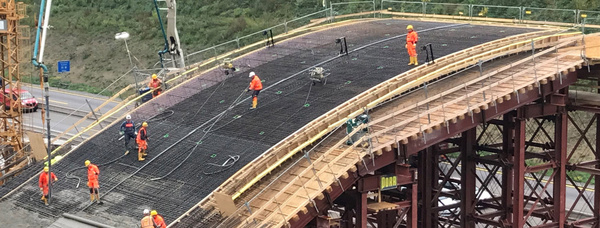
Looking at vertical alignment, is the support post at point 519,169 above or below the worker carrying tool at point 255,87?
below

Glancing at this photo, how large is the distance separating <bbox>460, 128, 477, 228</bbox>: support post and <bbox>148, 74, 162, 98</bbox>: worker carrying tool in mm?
15357

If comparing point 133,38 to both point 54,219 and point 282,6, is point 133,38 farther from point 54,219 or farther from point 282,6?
point 54,219

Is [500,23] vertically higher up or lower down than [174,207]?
higher up

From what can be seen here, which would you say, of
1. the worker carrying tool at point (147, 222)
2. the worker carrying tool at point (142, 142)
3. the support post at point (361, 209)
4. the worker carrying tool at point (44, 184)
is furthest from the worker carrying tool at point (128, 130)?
the support post at point (361, 209)

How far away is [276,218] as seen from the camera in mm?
29250

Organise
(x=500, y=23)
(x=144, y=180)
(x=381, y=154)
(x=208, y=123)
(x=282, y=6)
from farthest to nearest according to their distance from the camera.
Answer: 1. (x=282, y=6)
2. (x=500, y=23)
3. (x=208, y=123)
4. (x=144, y=180)
5. (x=381, y=154)

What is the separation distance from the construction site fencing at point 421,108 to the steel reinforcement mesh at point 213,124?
1552 millimetres

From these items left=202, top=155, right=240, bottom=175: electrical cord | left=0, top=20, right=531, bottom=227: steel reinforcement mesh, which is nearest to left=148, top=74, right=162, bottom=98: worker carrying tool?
left=0, top=20, right=531, bottom=227: steel reinforcement mesh

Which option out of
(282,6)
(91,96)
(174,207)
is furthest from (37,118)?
(174,207)

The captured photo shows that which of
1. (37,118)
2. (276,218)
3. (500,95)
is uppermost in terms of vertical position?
(500,95)

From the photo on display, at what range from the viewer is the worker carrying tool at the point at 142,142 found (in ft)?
117

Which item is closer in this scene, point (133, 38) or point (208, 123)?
point (208, 123)

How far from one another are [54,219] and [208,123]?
7535 mm

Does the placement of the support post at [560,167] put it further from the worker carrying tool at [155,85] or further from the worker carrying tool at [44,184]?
the worker carrying tool at [44,184]
